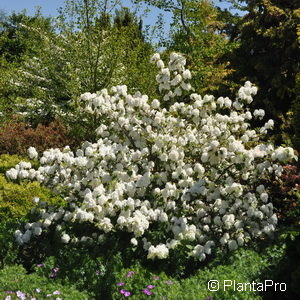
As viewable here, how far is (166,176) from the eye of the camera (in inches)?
170

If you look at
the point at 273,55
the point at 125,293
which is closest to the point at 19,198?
the point at 125,293

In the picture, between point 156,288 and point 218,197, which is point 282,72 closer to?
point 218,197

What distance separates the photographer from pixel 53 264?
387 centimetres

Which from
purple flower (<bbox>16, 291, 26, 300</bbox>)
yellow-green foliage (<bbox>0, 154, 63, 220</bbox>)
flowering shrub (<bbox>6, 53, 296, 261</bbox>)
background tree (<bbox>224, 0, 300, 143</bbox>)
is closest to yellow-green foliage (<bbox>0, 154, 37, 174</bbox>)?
yellow-green foliage (<bbox>0, 154, 63, 220</bbox>)

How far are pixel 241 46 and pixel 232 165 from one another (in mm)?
6761

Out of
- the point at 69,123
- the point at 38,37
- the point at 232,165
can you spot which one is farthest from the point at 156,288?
the point at 38,37

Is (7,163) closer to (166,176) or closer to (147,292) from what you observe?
(166,176)

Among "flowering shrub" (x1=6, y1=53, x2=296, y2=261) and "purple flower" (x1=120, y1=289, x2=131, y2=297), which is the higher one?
"flowering shrub" (x1=6, y1=53, x2=296, y2=261)
